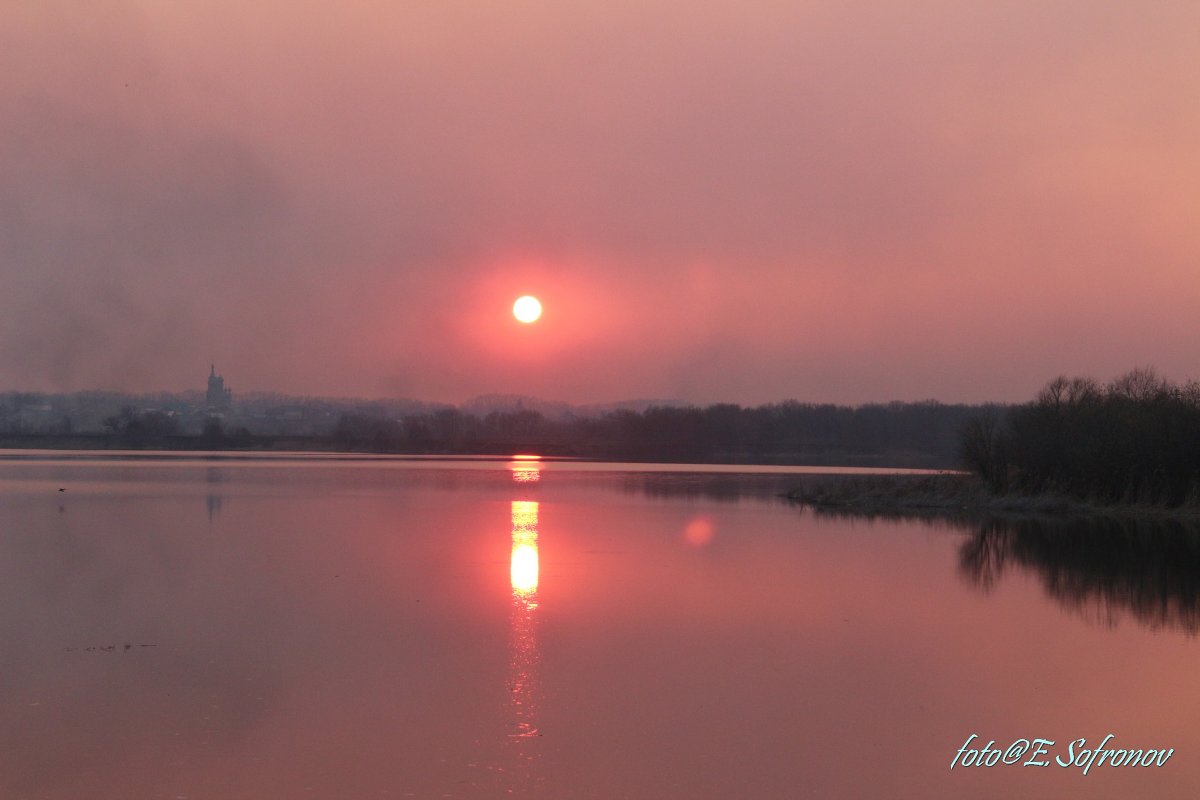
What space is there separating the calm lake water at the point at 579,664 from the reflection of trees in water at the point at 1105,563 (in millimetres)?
102

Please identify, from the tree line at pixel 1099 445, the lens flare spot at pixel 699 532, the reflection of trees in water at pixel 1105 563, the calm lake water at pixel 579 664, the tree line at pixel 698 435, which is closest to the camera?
the calm lake water at pixel 579 664

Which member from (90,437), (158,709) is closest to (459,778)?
(158,709)

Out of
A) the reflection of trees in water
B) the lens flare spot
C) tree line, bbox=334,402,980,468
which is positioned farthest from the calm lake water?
tree line, bbox=334,402,980,468

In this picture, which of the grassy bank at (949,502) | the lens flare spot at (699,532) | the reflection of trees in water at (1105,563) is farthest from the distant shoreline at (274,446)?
the reflection of trees in water at (1105,563)

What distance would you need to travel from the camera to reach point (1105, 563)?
18.4 meters

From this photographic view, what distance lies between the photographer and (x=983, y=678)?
10016 mm

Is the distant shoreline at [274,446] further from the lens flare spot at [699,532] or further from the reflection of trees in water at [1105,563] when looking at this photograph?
the reflection of trees in water at [1105,563]

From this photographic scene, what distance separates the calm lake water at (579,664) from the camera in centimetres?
719

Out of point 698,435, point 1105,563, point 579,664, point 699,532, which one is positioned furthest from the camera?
point 698,435

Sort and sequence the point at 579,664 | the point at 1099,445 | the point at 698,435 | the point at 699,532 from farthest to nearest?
the point at 698,435, the point at 1099,445, the point at 699,532, the point at 579,664

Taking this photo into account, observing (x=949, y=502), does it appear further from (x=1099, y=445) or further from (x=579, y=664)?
(x=579, y=664)

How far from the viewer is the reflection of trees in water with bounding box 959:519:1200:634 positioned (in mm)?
13961

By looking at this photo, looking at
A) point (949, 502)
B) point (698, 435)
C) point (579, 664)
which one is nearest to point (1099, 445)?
point (949, 502)

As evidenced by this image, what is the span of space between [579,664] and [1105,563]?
38.6 ft
